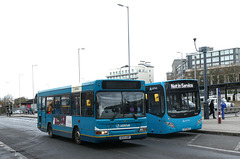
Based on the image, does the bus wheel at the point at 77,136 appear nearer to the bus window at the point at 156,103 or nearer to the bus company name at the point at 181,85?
the bus window at the point at 156,103

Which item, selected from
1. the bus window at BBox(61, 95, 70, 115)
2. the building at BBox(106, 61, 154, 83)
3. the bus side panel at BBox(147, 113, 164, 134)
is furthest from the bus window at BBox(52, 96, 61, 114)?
the building at BBox(106, 61, 154, 83)

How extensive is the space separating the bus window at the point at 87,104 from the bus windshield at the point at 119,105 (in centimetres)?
42

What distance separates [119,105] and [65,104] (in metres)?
3.80

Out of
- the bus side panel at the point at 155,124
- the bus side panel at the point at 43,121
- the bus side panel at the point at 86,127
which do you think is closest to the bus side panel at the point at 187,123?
the bus side panel at the point at 155,124

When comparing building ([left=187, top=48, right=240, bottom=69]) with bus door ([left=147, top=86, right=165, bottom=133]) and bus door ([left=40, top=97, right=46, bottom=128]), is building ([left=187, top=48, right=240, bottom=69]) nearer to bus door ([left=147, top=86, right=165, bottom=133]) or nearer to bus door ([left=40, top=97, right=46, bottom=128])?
bus door ([left=40, top=97, right=46, bottom=128])

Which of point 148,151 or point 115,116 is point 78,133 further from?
point 148,151

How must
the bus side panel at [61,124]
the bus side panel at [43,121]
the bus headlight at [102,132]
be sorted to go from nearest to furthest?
the bus headlight at [102,132] < the bus side panel at [61,124] < the bus side panel at [43,121]

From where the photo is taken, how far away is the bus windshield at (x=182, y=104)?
591 inches

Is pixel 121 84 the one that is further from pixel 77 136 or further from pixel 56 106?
pixel 56 106

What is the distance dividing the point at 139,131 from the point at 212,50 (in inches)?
5532

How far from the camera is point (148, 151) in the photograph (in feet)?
36.2

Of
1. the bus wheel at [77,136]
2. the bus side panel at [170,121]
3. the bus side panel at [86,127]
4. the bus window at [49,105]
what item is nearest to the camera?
the bus side panel at [86,127]

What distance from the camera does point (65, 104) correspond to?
48.4 feet

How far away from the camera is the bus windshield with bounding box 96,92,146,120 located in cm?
1171
